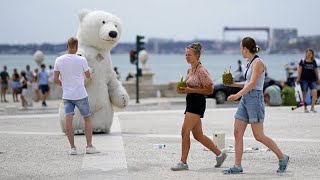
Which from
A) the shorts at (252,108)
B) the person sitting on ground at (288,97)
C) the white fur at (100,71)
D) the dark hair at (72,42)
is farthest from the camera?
the person sitting on ground at (288,97)

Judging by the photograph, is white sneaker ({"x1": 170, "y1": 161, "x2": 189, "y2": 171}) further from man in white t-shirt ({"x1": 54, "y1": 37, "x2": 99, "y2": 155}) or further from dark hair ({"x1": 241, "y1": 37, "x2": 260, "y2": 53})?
man in white t-shirt ({"x1": 54, "y1": 37, "x2": 99, "y2": 155})

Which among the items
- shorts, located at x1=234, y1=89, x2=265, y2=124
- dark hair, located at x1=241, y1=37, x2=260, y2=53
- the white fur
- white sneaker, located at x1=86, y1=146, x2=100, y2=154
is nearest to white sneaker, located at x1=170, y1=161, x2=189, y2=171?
shorts, located at x1=234, y1=89, x2=265, y2=124

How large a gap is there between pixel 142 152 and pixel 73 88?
4.55 feet

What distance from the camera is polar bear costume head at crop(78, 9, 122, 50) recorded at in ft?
48.0

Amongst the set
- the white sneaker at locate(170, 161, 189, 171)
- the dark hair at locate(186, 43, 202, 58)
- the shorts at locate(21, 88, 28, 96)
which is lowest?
the shorts at locate(21, 88, 28, 96)

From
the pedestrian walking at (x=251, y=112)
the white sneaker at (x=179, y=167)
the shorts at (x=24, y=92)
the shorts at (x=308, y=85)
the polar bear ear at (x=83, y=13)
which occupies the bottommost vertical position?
the shorts at (x=24, y=92)

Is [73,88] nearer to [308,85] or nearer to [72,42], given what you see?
[72,42]

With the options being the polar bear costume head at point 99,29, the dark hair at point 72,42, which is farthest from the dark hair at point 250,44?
the polar bear costume head at point 99,29

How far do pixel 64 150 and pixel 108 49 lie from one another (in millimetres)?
3176

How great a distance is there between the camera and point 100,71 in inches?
579

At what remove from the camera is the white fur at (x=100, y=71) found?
1455cm

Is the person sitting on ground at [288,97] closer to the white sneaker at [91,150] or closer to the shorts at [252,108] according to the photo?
the white sneaker at [91,150]

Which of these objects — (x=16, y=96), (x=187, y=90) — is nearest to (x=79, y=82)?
(x=187, y=90)

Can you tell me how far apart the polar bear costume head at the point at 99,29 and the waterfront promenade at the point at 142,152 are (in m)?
1.69
